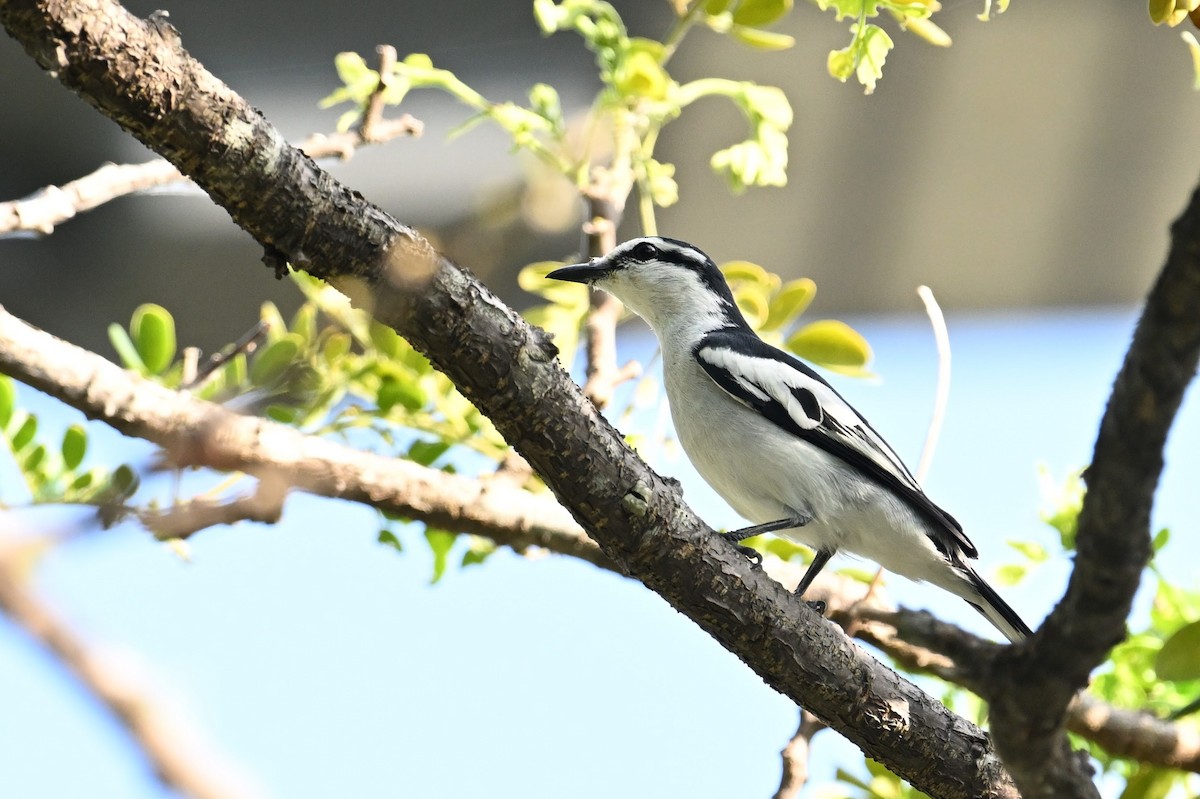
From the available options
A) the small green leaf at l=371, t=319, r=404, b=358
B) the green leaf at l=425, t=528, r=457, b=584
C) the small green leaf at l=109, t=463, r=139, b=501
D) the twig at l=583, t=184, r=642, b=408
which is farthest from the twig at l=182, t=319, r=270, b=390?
the small green leaf at l=109, t=463, r=139, b=501

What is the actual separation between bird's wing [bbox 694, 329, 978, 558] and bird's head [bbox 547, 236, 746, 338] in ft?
1.12

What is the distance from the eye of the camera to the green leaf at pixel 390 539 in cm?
343

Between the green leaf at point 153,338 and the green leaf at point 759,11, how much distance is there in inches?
64.0

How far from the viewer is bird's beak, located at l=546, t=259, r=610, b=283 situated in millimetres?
3769

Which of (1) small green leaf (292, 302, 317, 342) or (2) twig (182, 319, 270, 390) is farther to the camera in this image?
(1) small green leaf (292, 302, 317, 342)

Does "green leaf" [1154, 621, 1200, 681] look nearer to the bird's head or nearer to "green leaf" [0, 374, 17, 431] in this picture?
the bird's head

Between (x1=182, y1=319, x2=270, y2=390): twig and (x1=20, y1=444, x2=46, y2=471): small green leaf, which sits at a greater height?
(x1=182, y1=319, x2=270, y2=390): twig

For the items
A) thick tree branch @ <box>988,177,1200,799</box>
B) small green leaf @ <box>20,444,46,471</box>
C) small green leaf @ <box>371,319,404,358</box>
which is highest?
small green leaf @ <box>371,319,404,358</box>

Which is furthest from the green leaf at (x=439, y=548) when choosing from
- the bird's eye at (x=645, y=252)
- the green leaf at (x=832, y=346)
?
the bird's eye at (x=645, y=252)

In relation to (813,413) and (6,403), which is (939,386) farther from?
(6,403)

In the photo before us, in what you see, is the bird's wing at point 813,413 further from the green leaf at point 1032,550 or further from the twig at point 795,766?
the twig at point 795,766

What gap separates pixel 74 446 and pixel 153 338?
14.5 inches

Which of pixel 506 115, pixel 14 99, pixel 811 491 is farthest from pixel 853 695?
pixel 14 99

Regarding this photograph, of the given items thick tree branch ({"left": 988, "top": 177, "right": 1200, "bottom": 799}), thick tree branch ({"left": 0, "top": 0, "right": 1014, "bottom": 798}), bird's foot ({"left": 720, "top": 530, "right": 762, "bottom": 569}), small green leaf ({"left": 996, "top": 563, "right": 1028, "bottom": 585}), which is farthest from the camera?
small green leaf ({"left": 996, "top": 563, "right": 1028, "bottom": 585})
